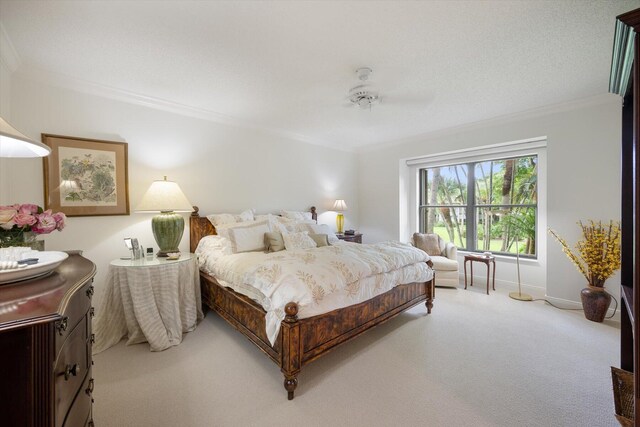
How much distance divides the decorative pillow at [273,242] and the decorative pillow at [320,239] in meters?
0.49

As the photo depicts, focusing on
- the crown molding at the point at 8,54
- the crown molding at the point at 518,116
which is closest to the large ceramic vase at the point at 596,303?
the crown molding at the point at 518,116

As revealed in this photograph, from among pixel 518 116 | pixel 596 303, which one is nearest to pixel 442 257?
pixel 596 303

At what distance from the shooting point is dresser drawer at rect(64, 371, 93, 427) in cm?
91

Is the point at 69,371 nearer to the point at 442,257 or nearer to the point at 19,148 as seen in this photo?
the point at 19,148

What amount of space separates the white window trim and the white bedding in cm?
236

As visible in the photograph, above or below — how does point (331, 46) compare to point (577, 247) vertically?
above

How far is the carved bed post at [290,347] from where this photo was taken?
173 cm

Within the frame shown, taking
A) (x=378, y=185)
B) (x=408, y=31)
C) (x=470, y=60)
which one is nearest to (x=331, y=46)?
(x=408, y=31)

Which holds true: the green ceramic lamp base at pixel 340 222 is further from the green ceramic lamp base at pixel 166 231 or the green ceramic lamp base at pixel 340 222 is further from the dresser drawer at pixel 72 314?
the dresser drawer at pixel 72 314

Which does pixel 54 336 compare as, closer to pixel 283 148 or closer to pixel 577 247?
pixel 283 148

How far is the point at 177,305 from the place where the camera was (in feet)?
8.04

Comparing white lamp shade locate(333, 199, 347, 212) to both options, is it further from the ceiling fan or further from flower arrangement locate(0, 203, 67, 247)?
flower arrangement locate(0, 203, 67, 247)

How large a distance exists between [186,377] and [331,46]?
287 centimetres

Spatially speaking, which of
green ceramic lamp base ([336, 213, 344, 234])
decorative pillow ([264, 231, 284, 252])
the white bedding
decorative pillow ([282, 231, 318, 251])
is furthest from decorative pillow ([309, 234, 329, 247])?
green ceramic lamp base ([336, 213, 344, 234])
